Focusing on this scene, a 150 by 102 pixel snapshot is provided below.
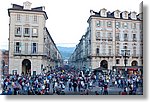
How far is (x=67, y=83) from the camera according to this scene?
383 centimetres

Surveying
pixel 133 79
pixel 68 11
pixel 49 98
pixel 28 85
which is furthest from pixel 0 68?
pixel 133 79

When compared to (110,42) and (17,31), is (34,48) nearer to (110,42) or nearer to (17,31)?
(17,31)

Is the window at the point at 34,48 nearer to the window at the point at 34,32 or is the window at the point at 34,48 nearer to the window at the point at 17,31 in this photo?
the window at the point at 34,32

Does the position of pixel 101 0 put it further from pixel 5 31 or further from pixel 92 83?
pixel 5 31

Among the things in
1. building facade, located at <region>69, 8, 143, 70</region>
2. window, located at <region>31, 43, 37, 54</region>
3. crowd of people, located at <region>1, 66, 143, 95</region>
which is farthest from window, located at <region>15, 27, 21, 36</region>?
building facade, located at <region>69, 8, 143, 70</region>

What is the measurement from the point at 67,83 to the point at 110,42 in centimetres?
104

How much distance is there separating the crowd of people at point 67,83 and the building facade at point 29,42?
5.7 inches

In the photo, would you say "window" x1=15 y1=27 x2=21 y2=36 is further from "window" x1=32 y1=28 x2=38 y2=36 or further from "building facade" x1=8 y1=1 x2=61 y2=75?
"window" x1=32 y1=28 x2=38 y2=36

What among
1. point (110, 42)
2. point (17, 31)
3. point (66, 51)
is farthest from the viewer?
point (110, 42)

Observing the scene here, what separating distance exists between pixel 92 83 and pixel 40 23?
1350 millimetres

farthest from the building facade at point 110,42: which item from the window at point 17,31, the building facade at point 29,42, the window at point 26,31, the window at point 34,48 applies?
the window at point 17,31

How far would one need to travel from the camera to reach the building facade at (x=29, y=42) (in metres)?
3.70

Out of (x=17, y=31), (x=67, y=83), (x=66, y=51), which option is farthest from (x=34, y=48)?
(x=67, y=83)

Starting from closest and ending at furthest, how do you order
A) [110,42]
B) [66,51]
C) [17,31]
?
[17,31], [66,51], [110,42]
